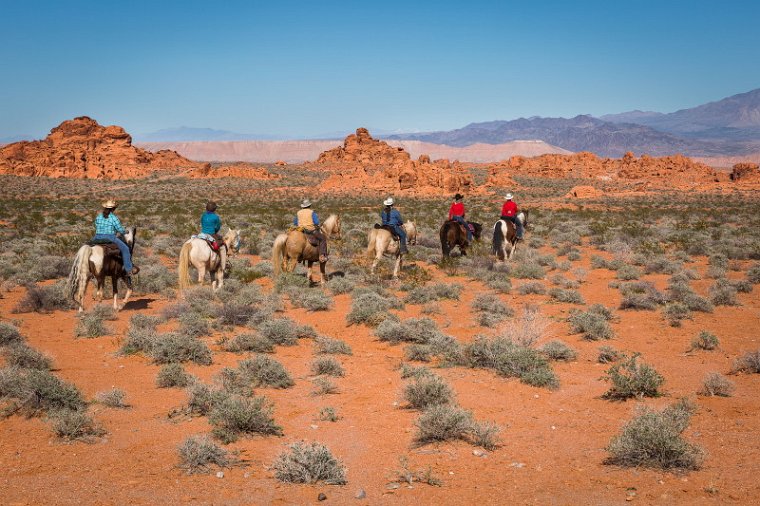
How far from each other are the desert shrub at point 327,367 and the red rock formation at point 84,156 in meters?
81.5

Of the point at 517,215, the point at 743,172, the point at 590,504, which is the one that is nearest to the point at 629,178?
the point at 743,172

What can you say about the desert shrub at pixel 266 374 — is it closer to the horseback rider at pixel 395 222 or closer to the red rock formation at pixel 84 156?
the horseback rider at pixel 395 222

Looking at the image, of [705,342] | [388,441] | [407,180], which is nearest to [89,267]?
[388,441]

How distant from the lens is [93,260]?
38.2ft

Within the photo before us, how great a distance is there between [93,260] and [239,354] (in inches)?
173

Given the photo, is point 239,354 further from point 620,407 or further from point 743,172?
point 743,172

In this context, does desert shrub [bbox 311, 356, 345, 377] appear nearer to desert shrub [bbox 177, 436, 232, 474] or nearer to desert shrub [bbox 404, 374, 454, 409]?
desert shrub [bbox 404, 374, 454, 409]

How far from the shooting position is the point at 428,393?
23.3 feet

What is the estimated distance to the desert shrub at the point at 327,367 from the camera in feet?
28.0

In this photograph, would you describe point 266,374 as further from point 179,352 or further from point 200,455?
point 200,455

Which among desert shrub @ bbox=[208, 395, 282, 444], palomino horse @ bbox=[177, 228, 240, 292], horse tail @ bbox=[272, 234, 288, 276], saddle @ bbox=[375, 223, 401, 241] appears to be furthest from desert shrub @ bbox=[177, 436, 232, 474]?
saddle @ bbox=[375, 223, 401, 241]

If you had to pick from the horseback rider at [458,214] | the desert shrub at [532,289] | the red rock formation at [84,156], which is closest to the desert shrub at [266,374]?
the desert shrub at [532,289]

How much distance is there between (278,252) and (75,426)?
8.35 metres

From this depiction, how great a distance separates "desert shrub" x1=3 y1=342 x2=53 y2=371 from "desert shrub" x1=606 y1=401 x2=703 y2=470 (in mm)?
7630
